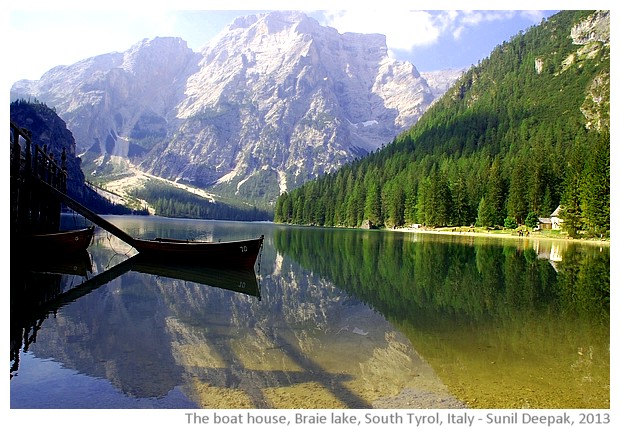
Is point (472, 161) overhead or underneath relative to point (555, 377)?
overhead

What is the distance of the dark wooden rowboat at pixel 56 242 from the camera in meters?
37.1

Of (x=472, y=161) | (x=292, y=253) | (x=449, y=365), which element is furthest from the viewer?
(x=472, y=161)

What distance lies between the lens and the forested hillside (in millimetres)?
78931

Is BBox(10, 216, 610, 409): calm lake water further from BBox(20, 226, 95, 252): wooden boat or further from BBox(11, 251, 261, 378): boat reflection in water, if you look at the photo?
BBox(20, 226, 95, 252): wooden boat

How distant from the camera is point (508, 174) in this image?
4567 inches

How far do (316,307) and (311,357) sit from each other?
7591 millimetres

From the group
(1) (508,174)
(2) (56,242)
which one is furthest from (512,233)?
(2) (56,242)

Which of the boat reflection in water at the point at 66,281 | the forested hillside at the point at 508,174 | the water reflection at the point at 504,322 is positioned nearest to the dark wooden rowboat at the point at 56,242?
the boat reflection in water at the point at 66,281

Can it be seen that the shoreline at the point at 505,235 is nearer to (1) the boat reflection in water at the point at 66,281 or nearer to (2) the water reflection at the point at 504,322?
(2) the water reflection at the point at 504,322

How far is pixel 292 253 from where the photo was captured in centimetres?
4909
